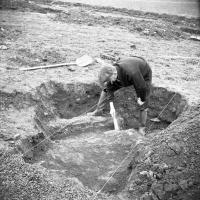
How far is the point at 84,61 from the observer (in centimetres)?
756

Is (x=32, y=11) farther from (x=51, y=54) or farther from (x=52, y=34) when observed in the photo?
(x=51, y=54)

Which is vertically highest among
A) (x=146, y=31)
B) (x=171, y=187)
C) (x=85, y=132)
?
(x=146, y=31)

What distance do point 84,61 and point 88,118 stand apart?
6.44 ft

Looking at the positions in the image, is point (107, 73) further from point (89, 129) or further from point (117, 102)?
point (117, 102)

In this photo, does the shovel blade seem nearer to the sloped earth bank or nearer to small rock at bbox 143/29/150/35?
the sloped earth bank

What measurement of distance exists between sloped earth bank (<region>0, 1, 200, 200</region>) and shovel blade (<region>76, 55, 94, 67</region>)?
0.24m

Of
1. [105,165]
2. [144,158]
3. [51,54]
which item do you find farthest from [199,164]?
[51,54]

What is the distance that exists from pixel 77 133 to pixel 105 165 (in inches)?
47.4

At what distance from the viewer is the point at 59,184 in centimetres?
378

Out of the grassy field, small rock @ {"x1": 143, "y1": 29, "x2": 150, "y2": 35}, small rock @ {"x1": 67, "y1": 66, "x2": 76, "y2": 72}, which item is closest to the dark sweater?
small rock @ {"x1": 67, "y1": 66, "x2": 76, "y2": 72}

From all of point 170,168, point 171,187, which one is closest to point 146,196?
point 171,187

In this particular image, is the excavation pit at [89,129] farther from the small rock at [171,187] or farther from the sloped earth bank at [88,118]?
the small rock at [171,187]

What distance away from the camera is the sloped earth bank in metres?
3.79

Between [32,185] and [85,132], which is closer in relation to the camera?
[32,185]
